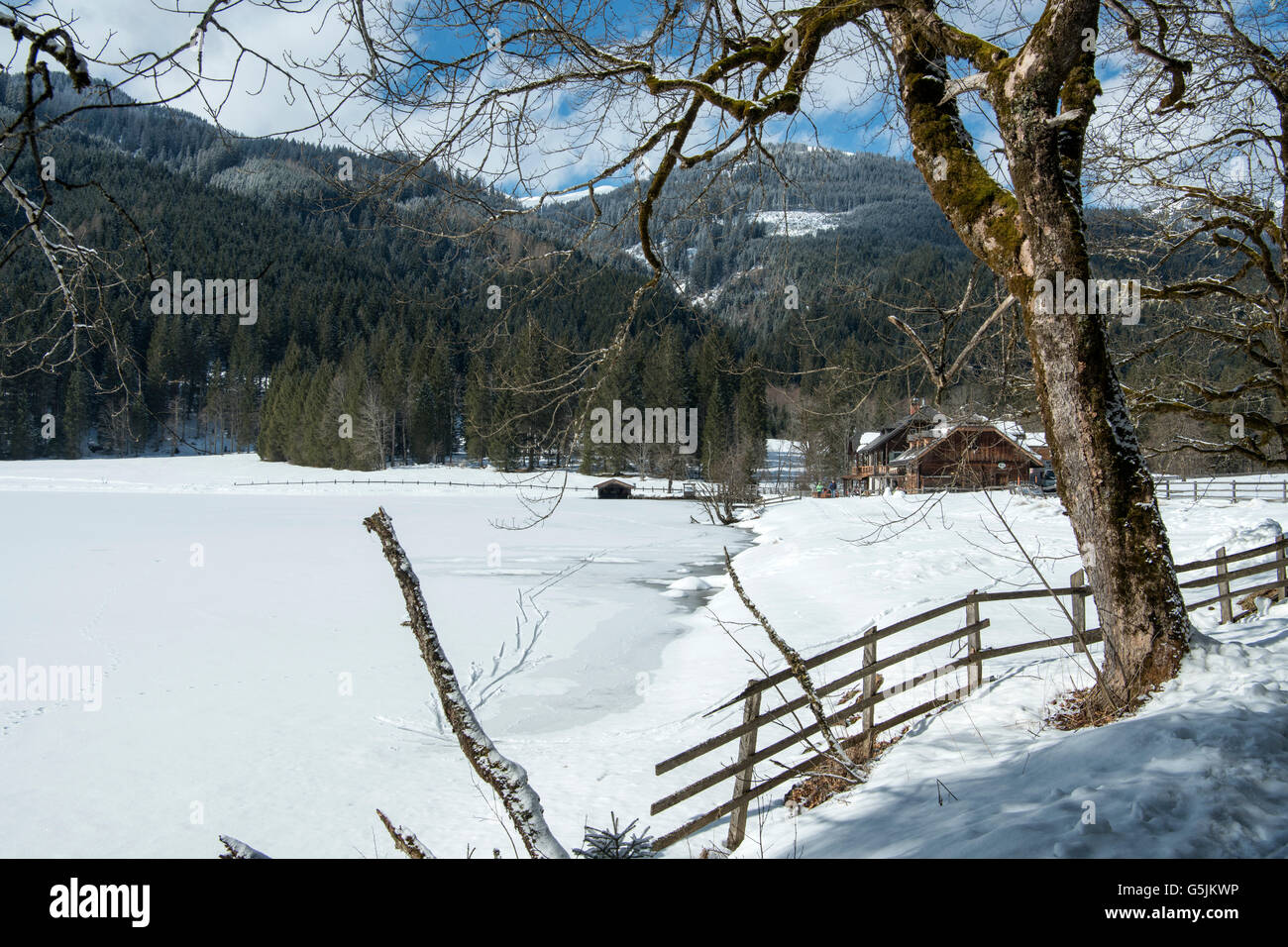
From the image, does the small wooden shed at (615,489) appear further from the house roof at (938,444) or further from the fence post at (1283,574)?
Answer: the fence post at (1283,574)

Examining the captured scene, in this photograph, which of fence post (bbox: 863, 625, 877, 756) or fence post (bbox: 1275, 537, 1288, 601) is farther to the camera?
fence post (bbox: 1275, 537, 1288, 601)

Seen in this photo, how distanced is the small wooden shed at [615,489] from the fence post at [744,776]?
164 ft

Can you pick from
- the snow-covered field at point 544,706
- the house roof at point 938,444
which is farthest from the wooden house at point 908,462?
the snow-covered field at point 544,706

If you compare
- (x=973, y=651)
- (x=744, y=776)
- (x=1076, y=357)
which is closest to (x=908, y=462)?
(x=973, y=651)

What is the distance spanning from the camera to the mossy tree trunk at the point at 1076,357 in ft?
12.5

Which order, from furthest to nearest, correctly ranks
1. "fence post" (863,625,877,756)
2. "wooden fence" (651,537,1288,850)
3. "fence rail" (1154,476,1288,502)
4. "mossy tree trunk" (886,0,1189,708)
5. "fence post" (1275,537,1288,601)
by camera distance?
"fence rail" (1154,476,1288,502), "fence post" (1275,537,1288,601), "fence post" (863,625,877,756), "wooden fence" (651,537,1288,850), "mossy tree trunk" (886,0,1189,708)

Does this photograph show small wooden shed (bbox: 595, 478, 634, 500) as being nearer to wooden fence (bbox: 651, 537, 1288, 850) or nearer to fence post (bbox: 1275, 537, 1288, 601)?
fence post (bbox: 1275, 537, 1288, 601)

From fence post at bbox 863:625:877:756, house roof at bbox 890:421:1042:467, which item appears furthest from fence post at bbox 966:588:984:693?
house roof at bbox 890:421:1042:467

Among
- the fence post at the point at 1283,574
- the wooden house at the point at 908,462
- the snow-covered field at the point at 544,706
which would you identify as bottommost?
the snow-covered field at the point at 544,706

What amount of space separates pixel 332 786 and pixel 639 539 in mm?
22667

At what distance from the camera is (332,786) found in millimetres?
7465

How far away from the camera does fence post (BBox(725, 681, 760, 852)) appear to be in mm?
5355

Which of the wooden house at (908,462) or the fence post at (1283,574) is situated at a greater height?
the wooden house at (908,462)

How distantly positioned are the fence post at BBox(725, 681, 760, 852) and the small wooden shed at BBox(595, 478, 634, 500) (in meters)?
50.0
